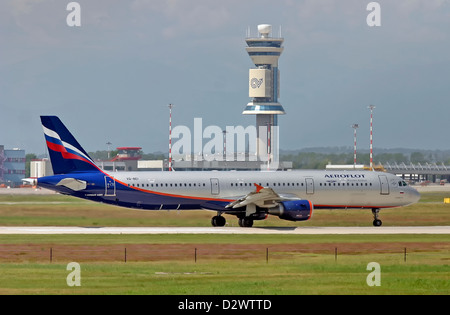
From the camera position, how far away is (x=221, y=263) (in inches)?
1709

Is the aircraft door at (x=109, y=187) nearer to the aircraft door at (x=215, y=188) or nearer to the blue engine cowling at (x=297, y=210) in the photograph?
the aircraft door at (x=215, y=188)

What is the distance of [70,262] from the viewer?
43500 millimetres

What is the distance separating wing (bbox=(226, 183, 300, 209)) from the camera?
63562 millimetres

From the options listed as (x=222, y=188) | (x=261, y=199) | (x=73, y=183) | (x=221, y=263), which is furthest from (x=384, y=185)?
(x=221, y=263)

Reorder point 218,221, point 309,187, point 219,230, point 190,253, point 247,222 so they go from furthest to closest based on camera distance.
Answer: point 309,187 < point 218,221 < point 247,222 < point 219,230 < point 190,253

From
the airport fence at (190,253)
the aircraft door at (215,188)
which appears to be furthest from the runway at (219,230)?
the airport fence at (190,253)

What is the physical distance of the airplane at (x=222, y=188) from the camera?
208 ft

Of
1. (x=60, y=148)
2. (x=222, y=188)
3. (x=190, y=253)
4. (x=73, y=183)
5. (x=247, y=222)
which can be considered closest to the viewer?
(x=190, y=253)

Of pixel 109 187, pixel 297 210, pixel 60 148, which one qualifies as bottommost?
pixel 297 210

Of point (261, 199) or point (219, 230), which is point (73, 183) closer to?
point (219, 230)

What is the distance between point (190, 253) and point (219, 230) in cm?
1488

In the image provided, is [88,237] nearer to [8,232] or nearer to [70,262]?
[8,232]

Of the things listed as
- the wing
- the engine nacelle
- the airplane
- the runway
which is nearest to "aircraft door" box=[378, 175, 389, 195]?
the airplane

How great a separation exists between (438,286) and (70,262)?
17.0m
